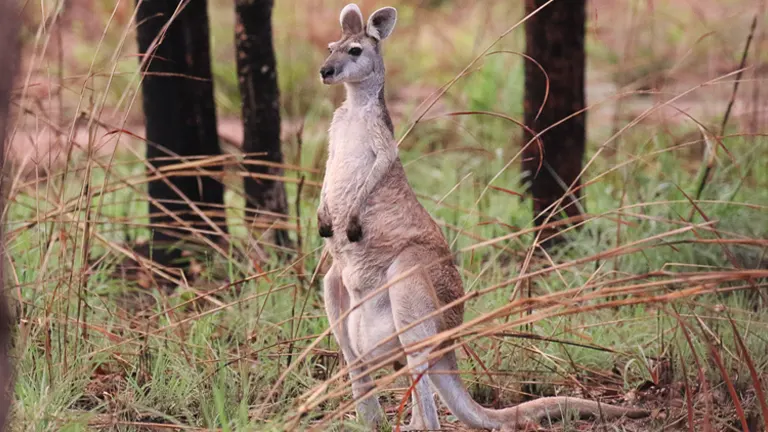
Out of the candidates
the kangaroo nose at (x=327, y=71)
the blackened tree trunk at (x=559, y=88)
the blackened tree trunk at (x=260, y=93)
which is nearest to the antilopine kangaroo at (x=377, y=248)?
the kangaroo nose at (x=327, y=71)

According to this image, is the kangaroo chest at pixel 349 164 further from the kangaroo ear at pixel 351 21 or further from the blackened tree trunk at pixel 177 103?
the blackened tree trunk at pixel 177 103

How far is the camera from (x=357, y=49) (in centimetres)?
329

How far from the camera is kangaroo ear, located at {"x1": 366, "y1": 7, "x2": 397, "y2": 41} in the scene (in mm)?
3332

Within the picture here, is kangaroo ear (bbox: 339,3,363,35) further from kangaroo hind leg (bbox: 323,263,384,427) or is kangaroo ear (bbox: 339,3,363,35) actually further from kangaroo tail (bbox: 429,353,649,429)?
kangaroo tail (bbox: 429,353,649,429)

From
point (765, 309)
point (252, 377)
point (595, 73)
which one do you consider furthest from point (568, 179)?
point (595, 73)

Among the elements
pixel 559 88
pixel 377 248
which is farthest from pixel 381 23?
pixel 559 88

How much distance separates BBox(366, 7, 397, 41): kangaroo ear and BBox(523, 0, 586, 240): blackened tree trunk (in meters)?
2.14

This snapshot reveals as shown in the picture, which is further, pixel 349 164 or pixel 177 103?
pixel 177 103

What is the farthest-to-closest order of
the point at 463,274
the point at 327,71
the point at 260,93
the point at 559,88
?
1. the point at 559,88
2. the point at 260,93
3. the point at 463,274
4. the point at 327,71

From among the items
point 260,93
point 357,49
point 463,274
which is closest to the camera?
point 357,49

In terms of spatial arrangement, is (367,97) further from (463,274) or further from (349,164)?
(463,274)

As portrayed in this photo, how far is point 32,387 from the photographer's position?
3.39m

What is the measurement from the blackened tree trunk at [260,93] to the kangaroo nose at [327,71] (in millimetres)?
1897

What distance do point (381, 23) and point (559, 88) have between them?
2.33m
